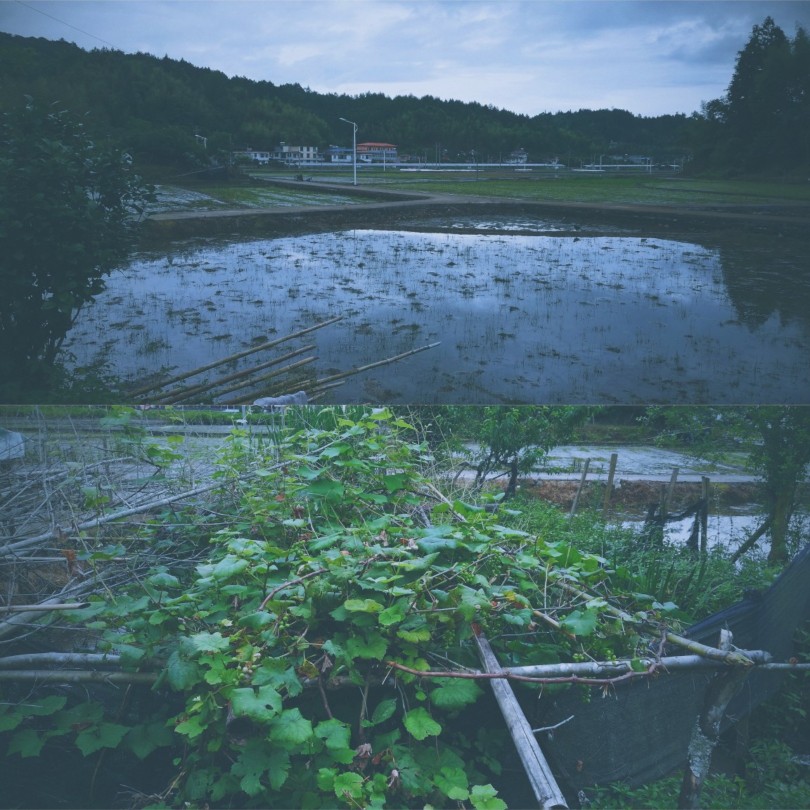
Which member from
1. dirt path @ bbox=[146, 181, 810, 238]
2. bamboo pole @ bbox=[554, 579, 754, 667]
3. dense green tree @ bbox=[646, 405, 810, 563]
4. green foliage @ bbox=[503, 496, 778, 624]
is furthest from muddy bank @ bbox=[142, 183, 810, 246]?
bamboo pole @ bbox=[554, 579, 754, 667]

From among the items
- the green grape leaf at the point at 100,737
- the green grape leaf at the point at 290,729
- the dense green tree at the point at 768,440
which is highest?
the dense green tree at the point at 768,440

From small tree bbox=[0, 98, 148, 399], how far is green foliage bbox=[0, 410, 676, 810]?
965 mm

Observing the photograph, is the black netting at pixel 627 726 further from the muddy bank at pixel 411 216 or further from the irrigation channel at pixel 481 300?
the muddy bank at pixel 411 216

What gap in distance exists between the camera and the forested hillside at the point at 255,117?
9.71 feet

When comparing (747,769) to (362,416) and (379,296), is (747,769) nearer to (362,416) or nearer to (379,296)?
(362,416)

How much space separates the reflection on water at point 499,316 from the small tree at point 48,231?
105 mm

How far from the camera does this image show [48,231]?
2.93 metres

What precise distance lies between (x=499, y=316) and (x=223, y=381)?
1.04 metres

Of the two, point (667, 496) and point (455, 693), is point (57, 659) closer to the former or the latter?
point (455, 693)

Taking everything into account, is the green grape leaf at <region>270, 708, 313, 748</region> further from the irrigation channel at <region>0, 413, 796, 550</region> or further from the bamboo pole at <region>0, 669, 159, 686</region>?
the irrigation channel at <region>0, 413, 796, 550</region>

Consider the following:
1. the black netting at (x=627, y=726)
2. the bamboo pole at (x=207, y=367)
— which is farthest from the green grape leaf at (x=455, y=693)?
the bamboo pole at (x=207, y=367)

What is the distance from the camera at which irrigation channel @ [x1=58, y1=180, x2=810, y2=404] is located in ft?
9.24

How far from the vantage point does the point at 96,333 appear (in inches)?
114

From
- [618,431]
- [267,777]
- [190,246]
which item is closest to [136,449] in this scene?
[190,246]
